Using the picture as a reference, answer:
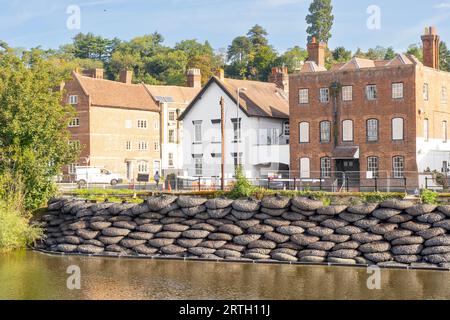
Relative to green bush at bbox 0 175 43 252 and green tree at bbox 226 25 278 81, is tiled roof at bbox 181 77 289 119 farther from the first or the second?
green tree at bbox 226 25 278 81

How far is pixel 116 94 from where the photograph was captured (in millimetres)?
70750

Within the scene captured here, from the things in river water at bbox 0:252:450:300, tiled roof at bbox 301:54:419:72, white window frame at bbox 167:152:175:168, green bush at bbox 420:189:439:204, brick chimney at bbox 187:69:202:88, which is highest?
brick chimney at bbox 187:69:202:88

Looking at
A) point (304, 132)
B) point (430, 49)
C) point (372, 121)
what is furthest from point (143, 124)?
point (430, 49)

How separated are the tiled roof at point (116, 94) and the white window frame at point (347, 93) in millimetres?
27463

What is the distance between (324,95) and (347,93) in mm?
1713

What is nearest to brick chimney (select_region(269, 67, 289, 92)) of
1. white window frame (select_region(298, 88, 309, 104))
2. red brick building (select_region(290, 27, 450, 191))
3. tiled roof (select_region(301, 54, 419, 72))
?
tiled roof (select_region(301, 54, 419, 72))

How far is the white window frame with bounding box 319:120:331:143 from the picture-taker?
49.3 metres

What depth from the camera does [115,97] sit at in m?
70.2

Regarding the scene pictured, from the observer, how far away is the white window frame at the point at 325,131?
1940 inches

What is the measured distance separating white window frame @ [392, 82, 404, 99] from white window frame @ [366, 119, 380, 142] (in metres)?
2.05

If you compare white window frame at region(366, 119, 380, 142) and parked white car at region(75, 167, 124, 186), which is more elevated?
white window frame at region(366, 119, 380, 142)

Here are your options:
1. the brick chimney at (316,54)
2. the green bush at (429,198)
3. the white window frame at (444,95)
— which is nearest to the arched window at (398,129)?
the white window frame at (444,95)

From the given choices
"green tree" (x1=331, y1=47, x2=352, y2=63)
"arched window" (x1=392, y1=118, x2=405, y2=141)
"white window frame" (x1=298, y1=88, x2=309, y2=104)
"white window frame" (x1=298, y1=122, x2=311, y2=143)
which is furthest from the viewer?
"green tree" (x1=331, y1=47, x2=352, y2=63)

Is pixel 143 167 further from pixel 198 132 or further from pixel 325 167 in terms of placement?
pixel 325 167
